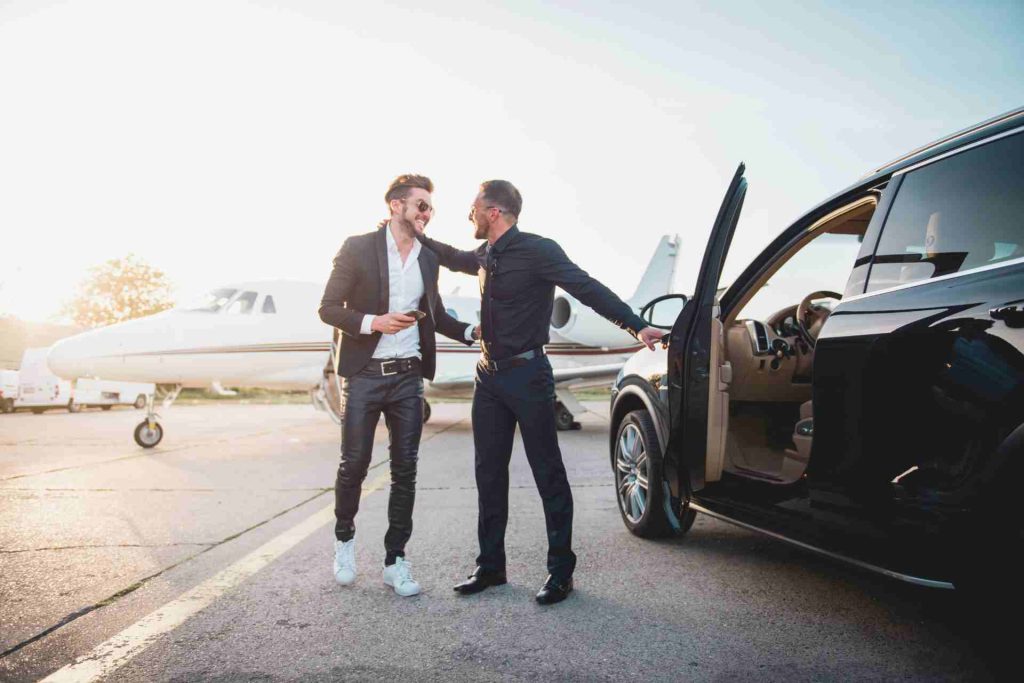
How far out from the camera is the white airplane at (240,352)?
32.8ft

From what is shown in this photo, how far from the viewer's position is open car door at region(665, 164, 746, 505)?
3127 mm

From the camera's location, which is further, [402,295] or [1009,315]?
[402,295]

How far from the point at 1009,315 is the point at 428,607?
2364 millimetres

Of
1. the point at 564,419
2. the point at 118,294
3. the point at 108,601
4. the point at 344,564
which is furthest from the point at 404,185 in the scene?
the point at 118,294

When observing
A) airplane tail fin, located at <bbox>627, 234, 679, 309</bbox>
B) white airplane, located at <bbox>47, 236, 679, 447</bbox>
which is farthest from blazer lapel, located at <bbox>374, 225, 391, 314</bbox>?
airplane tail fin, located at <bbox>627, 234, 679, 309</bbox>

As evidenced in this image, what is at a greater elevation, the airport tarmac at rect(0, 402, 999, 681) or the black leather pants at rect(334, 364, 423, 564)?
the black leather pants at rect(334, 364, 423, 564)

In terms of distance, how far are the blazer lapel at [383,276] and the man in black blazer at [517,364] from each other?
47cm

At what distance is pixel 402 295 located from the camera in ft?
11.5

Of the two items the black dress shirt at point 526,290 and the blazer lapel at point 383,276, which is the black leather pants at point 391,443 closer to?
the blazer lapel at point 383,276

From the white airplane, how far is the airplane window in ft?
0.05

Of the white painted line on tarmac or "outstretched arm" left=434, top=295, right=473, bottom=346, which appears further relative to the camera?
"outstretched arm" left=434, top=295, right=473, bottom=346

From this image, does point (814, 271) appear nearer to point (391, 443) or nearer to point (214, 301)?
point (391, 443)

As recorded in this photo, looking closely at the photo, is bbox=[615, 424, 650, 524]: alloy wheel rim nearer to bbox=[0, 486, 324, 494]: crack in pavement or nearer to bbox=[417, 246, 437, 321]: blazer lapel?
bbox=[417, 246, 437, 321]: blazer lapel

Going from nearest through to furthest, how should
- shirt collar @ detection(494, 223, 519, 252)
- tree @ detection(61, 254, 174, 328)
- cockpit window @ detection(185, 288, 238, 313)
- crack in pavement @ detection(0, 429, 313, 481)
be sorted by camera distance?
shirt collar @ detection(494, 223, 519, 252) < crack in pavement @ detection(0, 429, 313, 481) < cockpit window @ detection(185, 288, 238, 313) < tree @ detection(61, 254, 174, 328)
